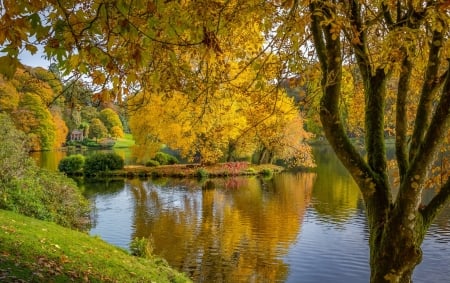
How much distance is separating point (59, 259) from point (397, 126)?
5707 millimetres

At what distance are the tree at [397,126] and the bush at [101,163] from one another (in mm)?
29837

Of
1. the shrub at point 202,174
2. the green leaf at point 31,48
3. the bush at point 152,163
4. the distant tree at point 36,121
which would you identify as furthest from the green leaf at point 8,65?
the distant tree at point 36,121

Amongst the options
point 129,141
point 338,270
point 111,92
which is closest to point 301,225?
point 338,270

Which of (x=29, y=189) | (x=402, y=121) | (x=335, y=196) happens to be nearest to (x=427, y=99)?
(x=402, y=121)

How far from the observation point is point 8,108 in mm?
51094

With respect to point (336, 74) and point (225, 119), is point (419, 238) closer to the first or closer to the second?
point (336, 74)

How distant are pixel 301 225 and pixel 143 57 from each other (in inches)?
616

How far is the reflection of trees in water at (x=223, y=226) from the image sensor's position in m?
13.0

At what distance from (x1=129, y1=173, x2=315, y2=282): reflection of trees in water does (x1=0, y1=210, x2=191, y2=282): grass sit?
286 cm

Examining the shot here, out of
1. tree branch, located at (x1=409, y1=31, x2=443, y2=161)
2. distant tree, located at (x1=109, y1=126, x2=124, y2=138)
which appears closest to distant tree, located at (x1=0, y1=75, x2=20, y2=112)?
distant tree, located at (x1=109, y1=126, x2=124, y2=138)

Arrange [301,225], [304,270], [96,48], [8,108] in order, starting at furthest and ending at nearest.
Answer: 1. [8,108]
2. [301,225]
3. [304,270]
4. [96,48]

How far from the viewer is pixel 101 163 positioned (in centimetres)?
3344

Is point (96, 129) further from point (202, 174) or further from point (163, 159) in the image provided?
point (202, 174)

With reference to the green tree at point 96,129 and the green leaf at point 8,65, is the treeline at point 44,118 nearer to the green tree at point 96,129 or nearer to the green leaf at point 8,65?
the green tree at point 96,129
